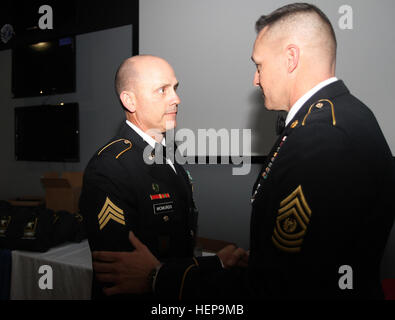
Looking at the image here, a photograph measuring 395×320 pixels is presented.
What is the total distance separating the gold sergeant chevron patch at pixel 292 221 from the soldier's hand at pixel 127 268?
0.47 m

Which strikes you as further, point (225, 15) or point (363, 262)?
point (225, 15)

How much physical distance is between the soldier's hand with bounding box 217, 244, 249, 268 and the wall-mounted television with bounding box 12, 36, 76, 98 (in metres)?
2.46

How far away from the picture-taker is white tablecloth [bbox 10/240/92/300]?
199 centimetres

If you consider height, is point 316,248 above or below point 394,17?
below

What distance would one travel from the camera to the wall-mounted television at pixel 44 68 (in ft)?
10.2

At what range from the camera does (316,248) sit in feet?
2.66

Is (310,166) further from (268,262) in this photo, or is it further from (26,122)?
A: (26,122)

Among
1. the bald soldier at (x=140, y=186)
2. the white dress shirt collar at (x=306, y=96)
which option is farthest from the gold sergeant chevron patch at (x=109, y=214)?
the white dress shirt collar at (x=306, y=96)

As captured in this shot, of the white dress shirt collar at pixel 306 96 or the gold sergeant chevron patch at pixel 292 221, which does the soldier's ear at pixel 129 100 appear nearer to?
the white dress shirt collar at pixel 306 96

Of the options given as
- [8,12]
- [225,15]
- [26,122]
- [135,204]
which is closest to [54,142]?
[26,122]

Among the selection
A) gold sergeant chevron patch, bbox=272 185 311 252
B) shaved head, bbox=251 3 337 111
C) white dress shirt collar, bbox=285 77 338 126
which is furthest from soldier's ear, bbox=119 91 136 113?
gold sergeant chevron patch, bbox=272 185 311 252

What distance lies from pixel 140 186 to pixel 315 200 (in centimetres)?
69

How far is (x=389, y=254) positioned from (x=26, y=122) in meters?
3.39

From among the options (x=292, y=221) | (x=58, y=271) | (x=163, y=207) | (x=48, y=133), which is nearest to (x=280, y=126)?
(x=163, y=207)
